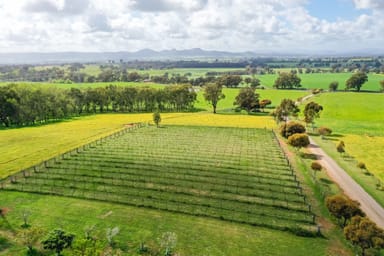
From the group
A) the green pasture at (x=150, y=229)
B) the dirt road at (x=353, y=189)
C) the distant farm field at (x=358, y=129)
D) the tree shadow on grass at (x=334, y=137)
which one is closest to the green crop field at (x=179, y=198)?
the green pasture at (x=150, y=229)

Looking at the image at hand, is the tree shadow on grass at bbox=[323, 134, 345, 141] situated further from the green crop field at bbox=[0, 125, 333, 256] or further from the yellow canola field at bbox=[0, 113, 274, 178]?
the green crop field at bbox=[0, 125, 333, 256]

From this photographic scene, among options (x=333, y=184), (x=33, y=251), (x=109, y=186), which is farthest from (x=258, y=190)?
(x=33, y=251)

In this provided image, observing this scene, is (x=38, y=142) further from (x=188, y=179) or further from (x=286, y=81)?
(x=286, y=81)

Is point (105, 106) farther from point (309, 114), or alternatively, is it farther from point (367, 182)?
point (367, 182)

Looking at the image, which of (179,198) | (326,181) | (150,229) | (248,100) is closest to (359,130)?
(248,100)

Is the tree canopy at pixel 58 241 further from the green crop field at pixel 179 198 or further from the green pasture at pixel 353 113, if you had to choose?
the green pasture at pixel 353 113

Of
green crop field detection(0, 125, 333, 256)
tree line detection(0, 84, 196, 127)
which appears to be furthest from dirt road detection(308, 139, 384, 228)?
tree line detection(0, 84, 196, 127)
